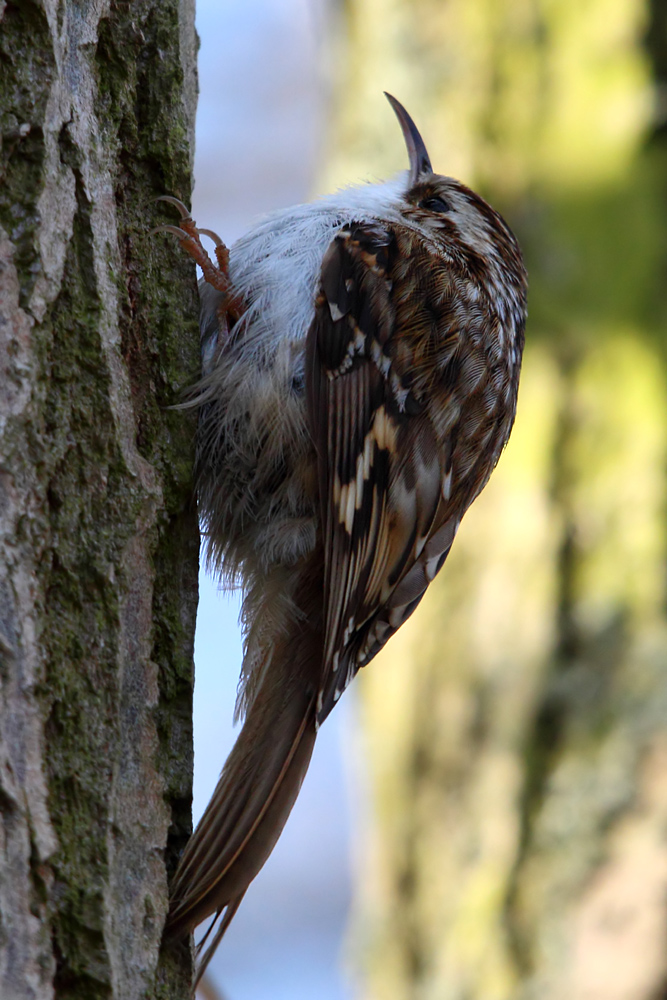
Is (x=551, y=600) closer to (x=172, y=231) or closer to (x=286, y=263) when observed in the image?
(x=286, y=263)

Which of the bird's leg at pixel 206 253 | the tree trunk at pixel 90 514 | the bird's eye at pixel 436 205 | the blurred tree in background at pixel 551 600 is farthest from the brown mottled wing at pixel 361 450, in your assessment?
the blurred tree in background at pixel 551 600

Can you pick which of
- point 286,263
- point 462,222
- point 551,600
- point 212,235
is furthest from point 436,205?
point 551,600

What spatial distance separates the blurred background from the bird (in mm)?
934

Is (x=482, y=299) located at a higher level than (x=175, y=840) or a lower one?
higher

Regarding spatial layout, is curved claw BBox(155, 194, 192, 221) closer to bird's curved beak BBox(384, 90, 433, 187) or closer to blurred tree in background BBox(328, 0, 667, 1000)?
bird's curved beak BBox(384, 90, 433, 187)

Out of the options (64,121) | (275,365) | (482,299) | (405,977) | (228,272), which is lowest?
(405,977)

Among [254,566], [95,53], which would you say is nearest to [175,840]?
[254,566]

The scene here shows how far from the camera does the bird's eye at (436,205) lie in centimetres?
219

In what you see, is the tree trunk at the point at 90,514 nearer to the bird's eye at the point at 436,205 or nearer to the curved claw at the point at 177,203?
the curved claw at the point at 177,203

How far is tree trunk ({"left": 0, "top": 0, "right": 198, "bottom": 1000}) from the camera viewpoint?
1.13 metres

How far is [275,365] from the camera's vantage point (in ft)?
5.69

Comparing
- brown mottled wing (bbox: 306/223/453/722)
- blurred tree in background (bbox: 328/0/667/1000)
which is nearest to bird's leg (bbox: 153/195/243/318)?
brown mottled wing (bbox: 306/223/453/722)

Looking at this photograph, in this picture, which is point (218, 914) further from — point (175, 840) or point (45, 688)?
point (45, 688)

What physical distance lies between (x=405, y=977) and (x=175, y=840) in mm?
1814
